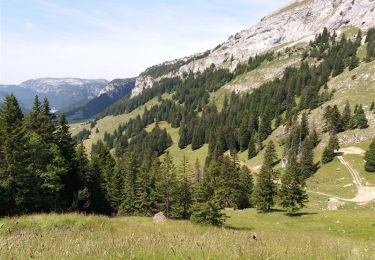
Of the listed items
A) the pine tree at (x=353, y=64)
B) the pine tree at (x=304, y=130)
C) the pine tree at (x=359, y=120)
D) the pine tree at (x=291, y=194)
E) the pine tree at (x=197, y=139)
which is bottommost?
the pine tree at (x=197, y=139)

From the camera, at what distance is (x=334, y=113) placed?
117 m

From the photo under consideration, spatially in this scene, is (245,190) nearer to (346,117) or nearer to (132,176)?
(132,176)

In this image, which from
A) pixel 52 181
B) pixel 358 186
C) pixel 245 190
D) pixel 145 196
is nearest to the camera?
pixel 52 181

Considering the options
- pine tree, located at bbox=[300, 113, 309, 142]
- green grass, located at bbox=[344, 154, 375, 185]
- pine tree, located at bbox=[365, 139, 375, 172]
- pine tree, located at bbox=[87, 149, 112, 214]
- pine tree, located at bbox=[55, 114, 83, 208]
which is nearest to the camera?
pine tree, located at bbox=[55, 114, 83, 208]

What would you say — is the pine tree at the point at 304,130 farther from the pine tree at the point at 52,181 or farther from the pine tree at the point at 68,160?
the pine tree at the point at 52,181

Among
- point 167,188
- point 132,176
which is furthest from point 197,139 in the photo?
point 167,188

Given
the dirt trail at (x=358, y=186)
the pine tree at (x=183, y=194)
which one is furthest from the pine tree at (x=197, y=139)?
the pine tree at (x=183, y=194)

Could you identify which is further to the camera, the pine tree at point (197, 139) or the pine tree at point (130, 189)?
the pine tree at point (197, 139)

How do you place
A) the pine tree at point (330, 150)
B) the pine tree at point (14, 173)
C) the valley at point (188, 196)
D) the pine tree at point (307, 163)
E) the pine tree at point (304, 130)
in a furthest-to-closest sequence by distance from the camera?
the pine tree at point (304, 130)
the pine tree at point (330, 150)
the pine tree at point (307, 163)
the pine tree at point (14, 173)
the valley at point (188, 196)

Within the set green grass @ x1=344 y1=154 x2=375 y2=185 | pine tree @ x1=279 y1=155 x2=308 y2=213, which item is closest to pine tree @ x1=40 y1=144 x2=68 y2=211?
pine tree @ x1=279 y1=155 x2=308 y2=213

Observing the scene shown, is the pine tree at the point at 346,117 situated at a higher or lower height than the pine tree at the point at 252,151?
higher

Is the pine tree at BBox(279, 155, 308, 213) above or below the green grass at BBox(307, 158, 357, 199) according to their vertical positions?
above

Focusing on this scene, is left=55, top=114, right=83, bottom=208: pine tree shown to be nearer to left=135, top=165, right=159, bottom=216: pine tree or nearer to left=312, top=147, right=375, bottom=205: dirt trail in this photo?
left=135, top=165, right=159, bottom=216: pine tree

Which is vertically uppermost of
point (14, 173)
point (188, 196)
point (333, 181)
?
point (14, 173)
